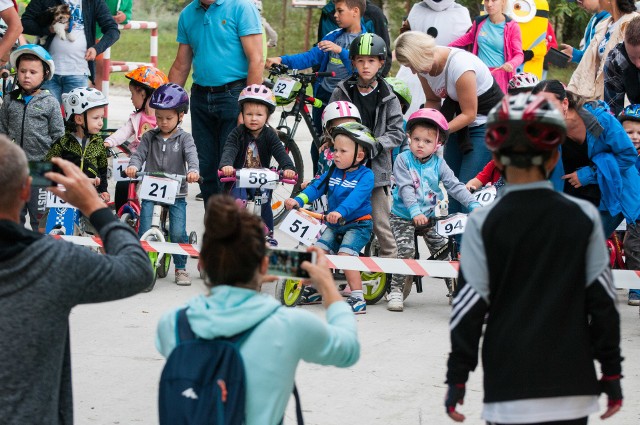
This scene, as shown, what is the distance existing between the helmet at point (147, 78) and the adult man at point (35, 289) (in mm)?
6683

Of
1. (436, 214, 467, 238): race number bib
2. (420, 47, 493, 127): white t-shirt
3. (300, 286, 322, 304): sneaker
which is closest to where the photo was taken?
(436, 214, 467, 238): race number bib

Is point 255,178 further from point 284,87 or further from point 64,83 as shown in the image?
point 284,87

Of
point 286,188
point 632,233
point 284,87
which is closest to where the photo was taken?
point 632,233

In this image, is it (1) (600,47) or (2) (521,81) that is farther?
(2) (521,81)

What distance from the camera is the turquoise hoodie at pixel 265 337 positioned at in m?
3.38

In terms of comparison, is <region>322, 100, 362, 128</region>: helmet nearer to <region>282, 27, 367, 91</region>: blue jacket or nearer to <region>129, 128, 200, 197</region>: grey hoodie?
<region>129, 128, 200, 197</region>: grey hoodie

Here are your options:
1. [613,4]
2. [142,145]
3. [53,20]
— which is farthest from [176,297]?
[613,4]

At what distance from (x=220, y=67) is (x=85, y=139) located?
1.42 m

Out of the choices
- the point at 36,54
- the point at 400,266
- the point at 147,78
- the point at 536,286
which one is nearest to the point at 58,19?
the point at 147,78

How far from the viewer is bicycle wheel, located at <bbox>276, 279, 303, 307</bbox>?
815cm

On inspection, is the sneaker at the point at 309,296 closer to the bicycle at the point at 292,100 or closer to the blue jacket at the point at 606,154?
the blue jacket at the point at 606,154

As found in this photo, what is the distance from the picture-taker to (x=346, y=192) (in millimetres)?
8133

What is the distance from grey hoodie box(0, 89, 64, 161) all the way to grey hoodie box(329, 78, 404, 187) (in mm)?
2361

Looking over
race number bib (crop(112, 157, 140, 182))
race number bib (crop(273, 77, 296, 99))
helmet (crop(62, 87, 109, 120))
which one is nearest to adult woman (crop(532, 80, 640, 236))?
race number bib (crop(112, 157, 140, 182))
